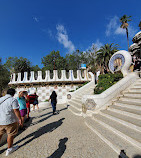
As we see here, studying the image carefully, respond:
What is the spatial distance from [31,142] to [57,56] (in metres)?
37.4

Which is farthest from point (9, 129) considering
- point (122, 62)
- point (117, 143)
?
point (122, 62)

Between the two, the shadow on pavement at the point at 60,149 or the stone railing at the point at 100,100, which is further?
the stone railing at the point at 100,100

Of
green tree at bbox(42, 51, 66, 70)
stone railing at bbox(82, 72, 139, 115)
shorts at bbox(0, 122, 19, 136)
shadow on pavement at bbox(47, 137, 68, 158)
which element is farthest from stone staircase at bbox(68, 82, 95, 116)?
green tree at bbox(42, 51, 66, 70)

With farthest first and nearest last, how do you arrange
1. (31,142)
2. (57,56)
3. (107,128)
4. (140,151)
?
(57,56) < (107,128) < (31,142) < (140,151)

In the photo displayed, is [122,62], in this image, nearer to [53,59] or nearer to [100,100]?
[100,100]

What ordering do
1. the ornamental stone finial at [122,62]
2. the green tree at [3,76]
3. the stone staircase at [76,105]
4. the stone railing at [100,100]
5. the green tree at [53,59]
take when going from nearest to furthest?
the stone railing at [100,100]
the stone staircase at [76,105]
the ornamental stone finial at [122,62]
the green tree at [3,76]
the green tree at [53,59]

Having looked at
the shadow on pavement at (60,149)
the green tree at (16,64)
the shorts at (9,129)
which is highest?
the green tree at (16,64)

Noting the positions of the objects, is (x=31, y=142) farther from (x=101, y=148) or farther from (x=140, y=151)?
(x=140, y=151)

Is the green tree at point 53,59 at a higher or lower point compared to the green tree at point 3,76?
higher

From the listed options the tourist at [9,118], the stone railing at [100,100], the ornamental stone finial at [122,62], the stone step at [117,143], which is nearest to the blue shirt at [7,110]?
the tourist at [9,118]

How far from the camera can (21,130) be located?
11.7 ft

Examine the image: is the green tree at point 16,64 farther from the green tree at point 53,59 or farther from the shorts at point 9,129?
the shorts at point 9,129

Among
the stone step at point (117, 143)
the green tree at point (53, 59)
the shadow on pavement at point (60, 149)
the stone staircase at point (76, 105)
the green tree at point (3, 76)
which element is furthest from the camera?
the green tree at point (53, 59)

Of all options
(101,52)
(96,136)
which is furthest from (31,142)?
(101,52)
